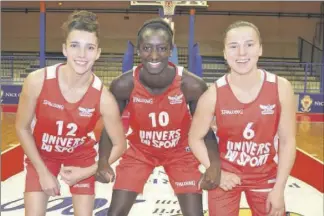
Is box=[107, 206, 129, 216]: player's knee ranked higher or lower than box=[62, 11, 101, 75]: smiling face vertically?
lower

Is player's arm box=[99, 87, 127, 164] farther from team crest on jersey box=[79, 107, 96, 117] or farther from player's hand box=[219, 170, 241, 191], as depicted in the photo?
player's hand box=[219, 170, 241, 191]

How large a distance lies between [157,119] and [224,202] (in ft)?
2.56

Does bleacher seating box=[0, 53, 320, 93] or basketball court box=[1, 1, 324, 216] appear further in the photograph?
bleacher seating box=[0, 53, 320, 93]

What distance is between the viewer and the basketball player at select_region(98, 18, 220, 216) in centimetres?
349

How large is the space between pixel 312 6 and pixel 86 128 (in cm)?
1941

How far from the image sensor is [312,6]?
2108 cm

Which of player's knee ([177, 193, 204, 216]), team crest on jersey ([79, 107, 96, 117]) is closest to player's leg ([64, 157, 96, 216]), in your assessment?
team crest on jersey ([79, 107, 96, 117])

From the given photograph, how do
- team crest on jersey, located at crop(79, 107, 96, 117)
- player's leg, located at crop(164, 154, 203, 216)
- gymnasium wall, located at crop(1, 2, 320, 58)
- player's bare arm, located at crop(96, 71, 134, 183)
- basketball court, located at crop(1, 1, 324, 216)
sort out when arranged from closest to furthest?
team crest on jersey, located at crop(79, 107, 96, 117) → player's bare arm, located at crop(96, 71, 134, 183) → player's leg, located at crop(164, 154, 203, 216) → basketball court, located at crop(1, 1, 324, 216) → gymnasium wall, located at crop(1, 2, 320, 58)

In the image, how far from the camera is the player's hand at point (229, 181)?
3406mm

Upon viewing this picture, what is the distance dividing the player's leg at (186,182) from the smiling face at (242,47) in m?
0.91

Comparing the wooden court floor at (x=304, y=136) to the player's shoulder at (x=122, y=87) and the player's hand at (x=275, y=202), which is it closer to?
the player's hand at (x=275, y=202)

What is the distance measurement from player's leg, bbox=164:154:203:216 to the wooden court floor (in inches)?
210

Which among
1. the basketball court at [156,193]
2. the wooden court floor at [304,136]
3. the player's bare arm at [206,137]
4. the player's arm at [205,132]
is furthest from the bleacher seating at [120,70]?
the player's arm at [205,132]

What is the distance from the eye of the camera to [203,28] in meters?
21.1
